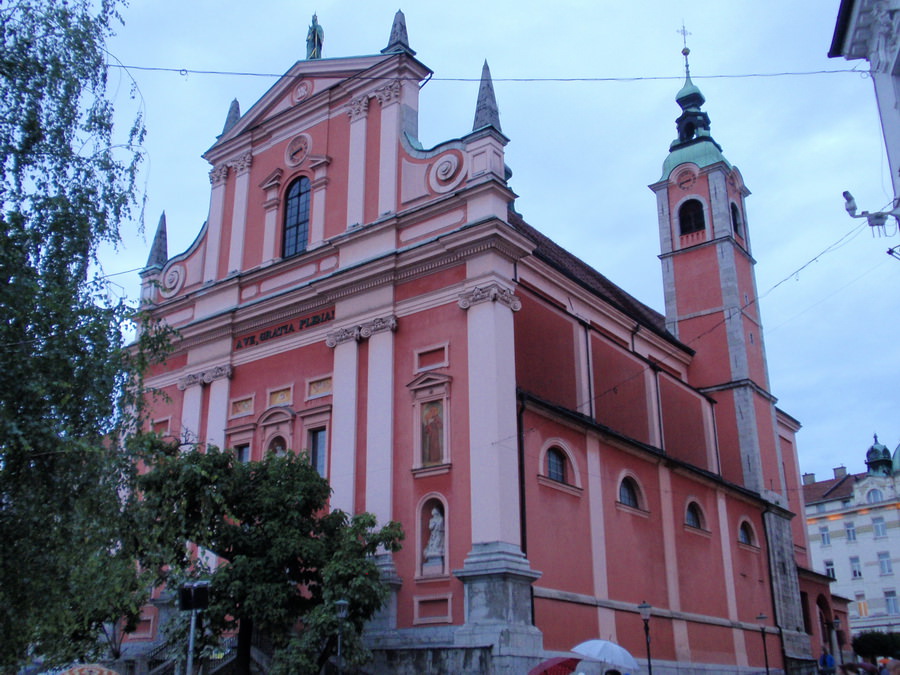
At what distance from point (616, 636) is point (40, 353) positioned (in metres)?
13.5

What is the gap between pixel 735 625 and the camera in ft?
80.7

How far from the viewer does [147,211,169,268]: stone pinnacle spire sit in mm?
27797

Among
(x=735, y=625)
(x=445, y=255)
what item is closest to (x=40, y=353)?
(x=445, y=255)

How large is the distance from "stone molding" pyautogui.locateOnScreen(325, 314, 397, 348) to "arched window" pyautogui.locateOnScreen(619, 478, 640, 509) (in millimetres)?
6503

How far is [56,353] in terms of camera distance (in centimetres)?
1082

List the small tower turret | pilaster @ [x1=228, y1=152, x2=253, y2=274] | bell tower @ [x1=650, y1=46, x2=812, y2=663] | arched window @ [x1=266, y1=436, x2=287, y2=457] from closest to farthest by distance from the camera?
1. arched window @ [x1=266, y1=436, x2=287, y2=457]
2. pilaster @ [x1=228, y1=152, x2=253, y2=274]
3. bell tower @ [x1=650, y1=46, x2=812, y2=663]
4. the small tower turret

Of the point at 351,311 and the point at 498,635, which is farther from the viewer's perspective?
the point at 351,311

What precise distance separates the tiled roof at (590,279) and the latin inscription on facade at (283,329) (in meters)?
5.32

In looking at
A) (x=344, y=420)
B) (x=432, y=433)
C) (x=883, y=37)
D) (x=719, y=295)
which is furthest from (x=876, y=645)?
(x=883, y=37)

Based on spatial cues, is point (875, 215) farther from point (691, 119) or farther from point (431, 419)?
point (691, 119)

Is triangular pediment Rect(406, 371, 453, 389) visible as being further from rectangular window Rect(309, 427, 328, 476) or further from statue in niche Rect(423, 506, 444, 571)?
rectangular window Rect(309, 427, 328, 476)

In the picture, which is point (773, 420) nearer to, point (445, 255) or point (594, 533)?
point (594, 533)

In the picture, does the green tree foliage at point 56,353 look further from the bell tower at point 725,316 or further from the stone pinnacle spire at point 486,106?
the bell tower at point 725,316

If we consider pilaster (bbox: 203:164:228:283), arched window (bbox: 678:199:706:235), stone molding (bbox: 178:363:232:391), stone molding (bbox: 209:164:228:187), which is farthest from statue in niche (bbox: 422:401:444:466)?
arched window (bbox: 678:199:706:235)
